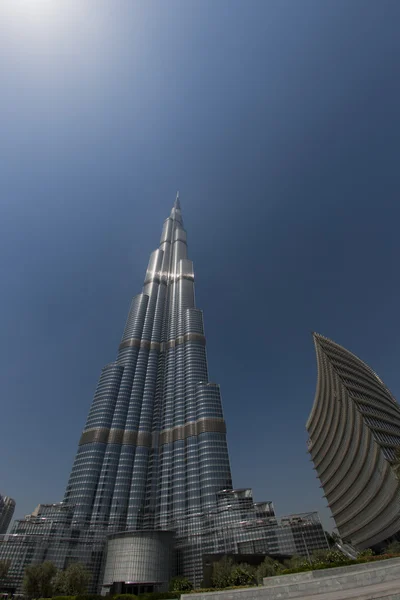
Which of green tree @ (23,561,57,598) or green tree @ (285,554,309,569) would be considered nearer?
green tree @ (285,554,309,569)

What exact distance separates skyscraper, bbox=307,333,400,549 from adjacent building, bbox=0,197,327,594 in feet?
57.8

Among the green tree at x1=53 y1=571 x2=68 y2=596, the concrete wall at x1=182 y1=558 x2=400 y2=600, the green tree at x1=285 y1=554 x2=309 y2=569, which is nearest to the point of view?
the concrete wall at x1=182 y1=558 x2=400 y2=600

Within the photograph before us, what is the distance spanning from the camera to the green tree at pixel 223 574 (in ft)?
230

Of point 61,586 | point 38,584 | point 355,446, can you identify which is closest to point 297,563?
point 61,586

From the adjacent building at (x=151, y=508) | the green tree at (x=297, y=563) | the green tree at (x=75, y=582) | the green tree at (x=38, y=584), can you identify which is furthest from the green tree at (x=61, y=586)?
the green tree at (x=297, y=563)

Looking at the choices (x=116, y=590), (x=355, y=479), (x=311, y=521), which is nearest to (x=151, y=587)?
(x=116, y=590)

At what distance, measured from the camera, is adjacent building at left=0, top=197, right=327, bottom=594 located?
116938 millimetres

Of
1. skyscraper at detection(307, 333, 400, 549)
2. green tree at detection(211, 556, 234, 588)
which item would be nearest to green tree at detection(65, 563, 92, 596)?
green tree at detection(211, 556, 234, 588)

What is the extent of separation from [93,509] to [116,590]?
1799 inches

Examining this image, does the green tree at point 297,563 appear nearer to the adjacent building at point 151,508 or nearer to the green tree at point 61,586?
the green tree at point 61,586

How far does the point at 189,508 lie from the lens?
148m

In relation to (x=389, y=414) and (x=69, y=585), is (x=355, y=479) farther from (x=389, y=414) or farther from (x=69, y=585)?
(x=69, y=585)

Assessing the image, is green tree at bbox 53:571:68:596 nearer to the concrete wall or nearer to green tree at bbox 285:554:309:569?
green tree at bbox 285:554:309:569

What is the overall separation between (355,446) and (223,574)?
6133 cm
